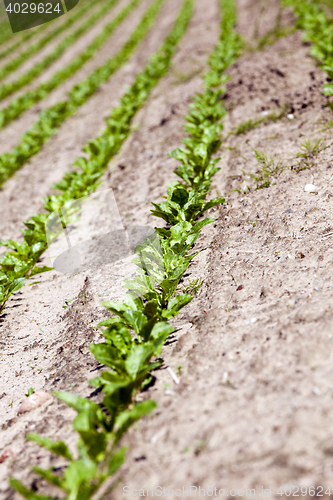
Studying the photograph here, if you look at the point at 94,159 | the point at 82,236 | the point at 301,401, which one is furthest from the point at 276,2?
the point at 301,401

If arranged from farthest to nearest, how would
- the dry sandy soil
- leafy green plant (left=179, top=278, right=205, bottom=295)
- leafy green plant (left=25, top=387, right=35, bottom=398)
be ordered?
leafy green plant (left=179, top=278, right=205, bottom=295) < leafy green plant (left=25, top=387, right=35, bottom=398) < the dry sandy soil

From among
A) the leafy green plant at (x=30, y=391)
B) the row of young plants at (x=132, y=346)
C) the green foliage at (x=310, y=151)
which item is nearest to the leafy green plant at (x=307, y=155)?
the green foliage at (x=310, y=151)

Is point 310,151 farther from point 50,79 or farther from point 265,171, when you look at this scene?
point 50,79

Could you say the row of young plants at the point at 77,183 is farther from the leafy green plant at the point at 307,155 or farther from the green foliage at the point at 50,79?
the green foliage at the point at 50,79

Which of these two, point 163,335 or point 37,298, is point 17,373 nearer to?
point 37,298

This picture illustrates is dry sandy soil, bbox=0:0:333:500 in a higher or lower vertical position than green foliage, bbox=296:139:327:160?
lower

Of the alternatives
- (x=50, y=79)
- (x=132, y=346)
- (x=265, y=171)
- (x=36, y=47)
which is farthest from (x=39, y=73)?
(x=132, y=346)

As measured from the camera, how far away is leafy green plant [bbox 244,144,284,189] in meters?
3.65

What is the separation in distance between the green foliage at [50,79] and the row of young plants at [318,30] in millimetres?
8418

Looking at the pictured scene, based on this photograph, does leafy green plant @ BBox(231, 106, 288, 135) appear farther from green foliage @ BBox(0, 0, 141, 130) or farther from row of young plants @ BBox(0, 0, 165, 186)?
green foliage @ BBox(0, 0, 141, 130)

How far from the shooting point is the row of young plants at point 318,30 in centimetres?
510

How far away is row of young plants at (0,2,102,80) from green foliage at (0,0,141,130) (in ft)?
6.30

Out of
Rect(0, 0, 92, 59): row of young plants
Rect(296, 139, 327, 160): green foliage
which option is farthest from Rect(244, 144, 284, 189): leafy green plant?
Rect(0, 0, 92, 59): row of young plants

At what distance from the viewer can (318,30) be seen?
808cm
